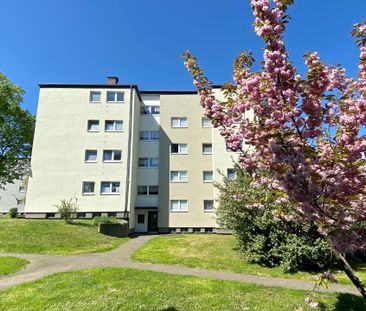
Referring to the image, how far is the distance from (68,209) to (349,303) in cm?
2115

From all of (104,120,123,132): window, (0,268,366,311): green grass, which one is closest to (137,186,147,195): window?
(104,120,123,132): window

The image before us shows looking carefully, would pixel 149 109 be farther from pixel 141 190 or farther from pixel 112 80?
pixel 141 190

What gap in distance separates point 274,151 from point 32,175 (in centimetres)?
2806

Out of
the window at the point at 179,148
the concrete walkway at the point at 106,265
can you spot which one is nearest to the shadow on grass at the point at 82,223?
the concrete walkway at the point at 106,265

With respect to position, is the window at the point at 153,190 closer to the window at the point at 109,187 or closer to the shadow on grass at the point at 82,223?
the window at the point at 109,187

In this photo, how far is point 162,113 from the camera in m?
31.4

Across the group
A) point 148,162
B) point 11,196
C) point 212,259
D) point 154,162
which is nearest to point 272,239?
point 212,259

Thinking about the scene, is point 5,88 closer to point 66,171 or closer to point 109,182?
point 66,171

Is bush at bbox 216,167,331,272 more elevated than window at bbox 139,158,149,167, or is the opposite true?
window at bbox 139,158,149,167

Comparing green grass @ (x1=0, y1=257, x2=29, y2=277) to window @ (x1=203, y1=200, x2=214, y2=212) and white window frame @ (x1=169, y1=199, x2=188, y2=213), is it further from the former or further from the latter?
window @ (x1=203, y1=200, x2=214, y2=212)

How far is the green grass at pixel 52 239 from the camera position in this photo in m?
15.7

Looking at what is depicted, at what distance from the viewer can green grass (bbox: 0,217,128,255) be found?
617 inches

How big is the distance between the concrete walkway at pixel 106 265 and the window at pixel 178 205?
14069 millimetres

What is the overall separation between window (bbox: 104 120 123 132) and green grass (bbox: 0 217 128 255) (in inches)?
401
